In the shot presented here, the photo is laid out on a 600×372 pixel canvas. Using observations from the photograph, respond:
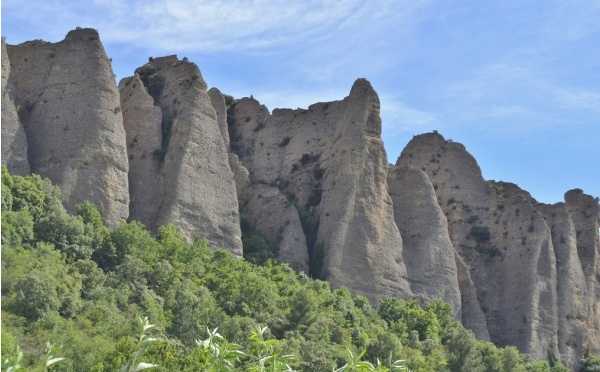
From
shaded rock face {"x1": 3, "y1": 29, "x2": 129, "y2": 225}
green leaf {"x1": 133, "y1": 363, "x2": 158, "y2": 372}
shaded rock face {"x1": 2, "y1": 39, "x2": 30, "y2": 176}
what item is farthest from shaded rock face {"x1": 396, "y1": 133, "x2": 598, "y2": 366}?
green leaf {"x1": 133, "y1": 363, "x2": 158, "y2": 372}

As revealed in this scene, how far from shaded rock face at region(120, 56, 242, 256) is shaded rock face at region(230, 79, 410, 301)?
5969 millimetres

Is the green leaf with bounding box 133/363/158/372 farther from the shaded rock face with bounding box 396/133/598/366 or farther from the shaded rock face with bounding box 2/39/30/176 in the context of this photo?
the shaded rock face with bounding box 396/133/598/366

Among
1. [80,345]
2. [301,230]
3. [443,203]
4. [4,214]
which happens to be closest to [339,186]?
[301,230]

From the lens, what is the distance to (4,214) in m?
39.3

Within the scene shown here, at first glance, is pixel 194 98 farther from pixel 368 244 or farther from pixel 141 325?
pixel 141 325

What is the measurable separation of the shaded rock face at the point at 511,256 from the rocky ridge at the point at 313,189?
91 mm

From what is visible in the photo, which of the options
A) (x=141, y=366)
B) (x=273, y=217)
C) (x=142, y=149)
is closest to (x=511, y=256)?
(x=273, y=217)

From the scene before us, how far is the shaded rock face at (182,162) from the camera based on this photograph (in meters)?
49.4

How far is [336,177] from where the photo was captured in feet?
186

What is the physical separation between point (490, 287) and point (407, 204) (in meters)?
8.76

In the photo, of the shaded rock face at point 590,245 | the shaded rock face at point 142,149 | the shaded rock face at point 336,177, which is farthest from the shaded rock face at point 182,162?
the shaded rock face at point 590,245

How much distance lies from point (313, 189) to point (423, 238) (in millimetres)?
7024

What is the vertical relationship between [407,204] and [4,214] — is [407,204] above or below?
above

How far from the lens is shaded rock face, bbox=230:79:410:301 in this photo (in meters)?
53.8
